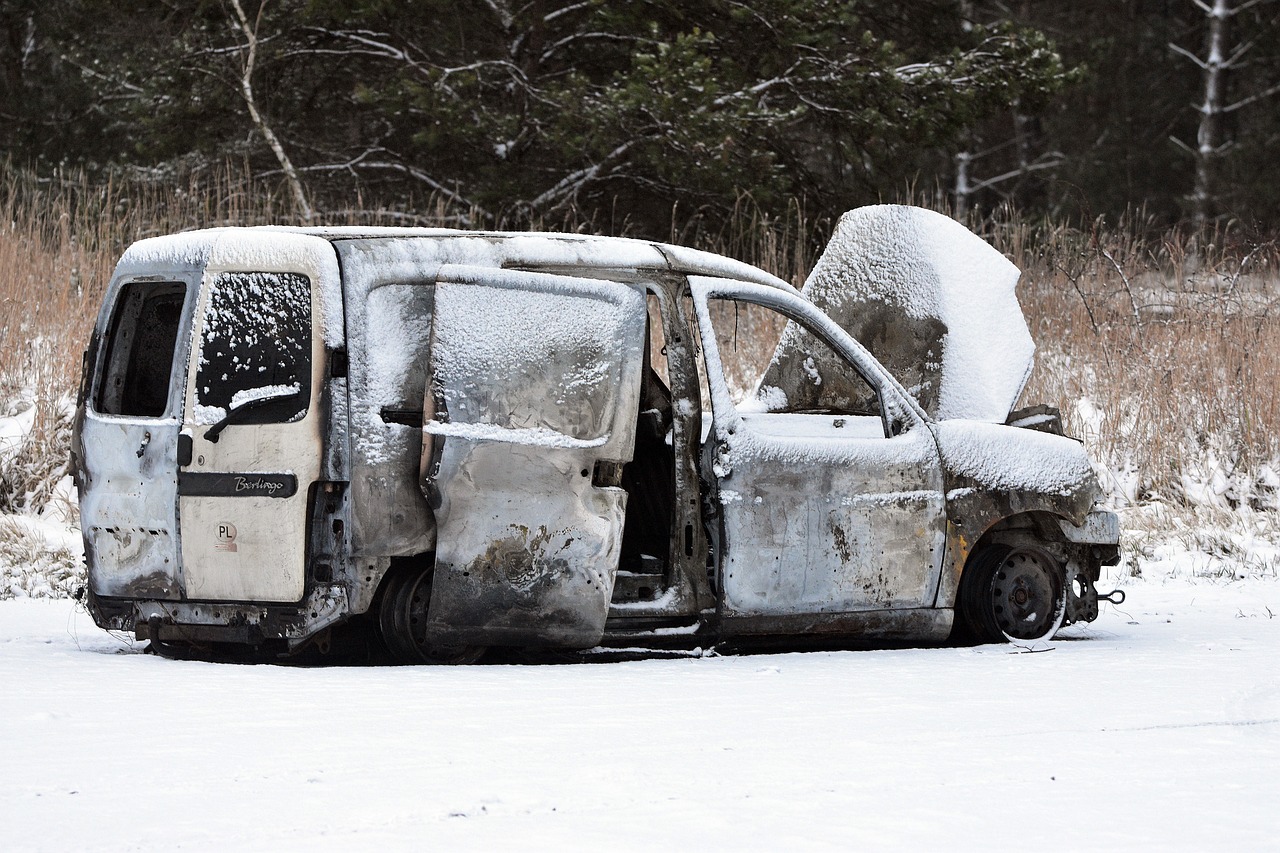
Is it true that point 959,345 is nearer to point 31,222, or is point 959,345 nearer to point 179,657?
point 179,657

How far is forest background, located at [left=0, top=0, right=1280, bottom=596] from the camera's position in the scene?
1294 cm

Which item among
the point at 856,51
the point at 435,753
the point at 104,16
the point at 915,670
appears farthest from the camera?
the point at 104,16

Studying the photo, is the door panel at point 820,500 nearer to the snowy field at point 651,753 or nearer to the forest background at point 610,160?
the snowy field at point 651,753

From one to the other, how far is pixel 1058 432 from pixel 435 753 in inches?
167

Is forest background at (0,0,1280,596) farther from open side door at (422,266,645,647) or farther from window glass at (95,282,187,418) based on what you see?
open side door at (422,266,645,647)

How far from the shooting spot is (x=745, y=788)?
15.3 feet

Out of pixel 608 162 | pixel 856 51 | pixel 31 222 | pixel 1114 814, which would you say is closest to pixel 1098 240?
pixel 856 51

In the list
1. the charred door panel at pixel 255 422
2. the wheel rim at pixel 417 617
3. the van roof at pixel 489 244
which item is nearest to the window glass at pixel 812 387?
the van roof at pixel 489 244

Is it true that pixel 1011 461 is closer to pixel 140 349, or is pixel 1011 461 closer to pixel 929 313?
pixel 929 313

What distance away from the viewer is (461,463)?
254 inches

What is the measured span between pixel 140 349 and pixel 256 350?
71cm

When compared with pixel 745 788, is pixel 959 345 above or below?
above

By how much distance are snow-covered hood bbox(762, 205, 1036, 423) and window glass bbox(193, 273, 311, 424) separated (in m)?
2.66

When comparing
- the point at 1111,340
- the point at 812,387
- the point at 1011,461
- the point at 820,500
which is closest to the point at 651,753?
the point at 820,500
